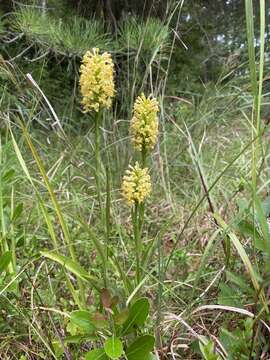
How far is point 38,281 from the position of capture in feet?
4.96

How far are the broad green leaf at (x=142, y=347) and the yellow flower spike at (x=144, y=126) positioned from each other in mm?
366

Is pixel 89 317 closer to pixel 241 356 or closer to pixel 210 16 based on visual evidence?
pixel 241 356

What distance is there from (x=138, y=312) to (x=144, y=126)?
0.36 m

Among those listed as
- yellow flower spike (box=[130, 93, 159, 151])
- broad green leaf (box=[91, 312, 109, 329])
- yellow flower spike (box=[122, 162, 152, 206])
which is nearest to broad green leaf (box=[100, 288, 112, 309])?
broad green leaf (box=[91, 312, 109, 329])

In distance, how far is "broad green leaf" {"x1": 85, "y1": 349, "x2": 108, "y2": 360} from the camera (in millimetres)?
1032

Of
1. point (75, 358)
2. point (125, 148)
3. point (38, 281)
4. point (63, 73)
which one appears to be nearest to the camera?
point (75, 358)

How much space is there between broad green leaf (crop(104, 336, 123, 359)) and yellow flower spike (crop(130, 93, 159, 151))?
37 centimetres

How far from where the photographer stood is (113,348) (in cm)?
101

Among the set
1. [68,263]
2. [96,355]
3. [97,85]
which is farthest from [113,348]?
[97,85]

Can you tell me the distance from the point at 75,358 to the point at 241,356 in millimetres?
363

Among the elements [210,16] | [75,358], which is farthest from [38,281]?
[210,16]

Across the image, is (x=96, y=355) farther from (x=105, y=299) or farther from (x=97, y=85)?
(x=97, y=85)

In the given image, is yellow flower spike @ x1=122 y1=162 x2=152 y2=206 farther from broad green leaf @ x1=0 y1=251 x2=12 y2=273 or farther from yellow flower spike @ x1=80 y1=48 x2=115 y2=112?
broad green leaf @ x1=0 y1=251 x2=12 y2=273

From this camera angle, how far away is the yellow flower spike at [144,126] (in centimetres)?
104
